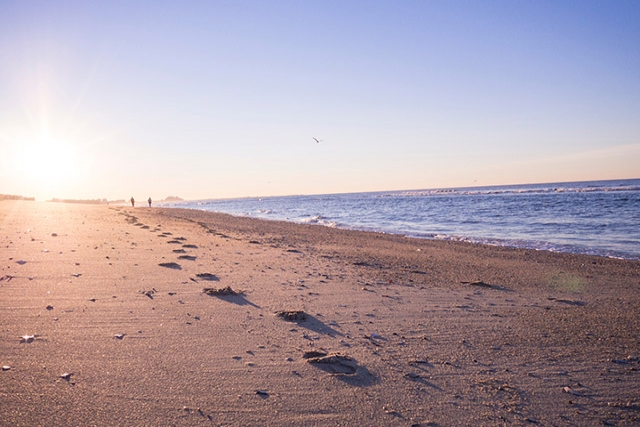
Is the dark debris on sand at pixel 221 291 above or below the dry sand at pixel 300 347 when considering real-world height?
above

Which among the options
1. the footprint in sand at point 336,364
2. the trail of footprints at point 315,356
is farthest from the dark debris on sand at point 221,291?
the footprint in sand at point 336,364

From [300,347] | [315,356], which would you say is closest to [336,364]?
[315,356]

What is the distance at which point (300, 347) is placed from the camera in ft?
13.7

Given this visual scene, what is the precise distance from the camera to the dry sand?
308cm

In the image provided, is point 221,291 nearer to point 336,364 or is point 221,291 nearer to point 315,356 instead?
point 315,356

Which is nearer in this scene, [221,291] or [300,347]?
[300,347]

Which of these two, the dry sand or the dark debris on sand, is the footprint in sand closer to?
the dry sand

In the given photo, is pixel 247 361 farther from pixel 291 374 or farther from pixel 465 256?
pixel 465 256

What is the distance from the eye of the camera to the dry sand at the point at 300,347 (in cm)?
308

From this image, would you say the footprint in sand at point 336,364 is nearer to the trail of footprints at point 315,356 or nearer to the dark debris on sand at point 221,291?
the trail of footprints at point 315,356

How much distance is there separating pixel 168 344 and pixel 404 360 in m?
2.46

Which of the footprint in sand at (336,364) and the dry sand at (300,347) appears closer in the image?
the dry sand at (300,347)

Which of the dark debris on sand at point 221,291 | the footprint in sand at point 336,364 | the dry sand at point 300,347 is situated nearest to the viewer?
the dry sand at point 300,347

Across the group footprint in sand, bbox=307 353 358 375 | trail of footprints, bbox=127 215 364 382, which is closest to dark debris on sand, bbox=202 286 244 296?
trail of footprints, bbox=127 215 364 382
